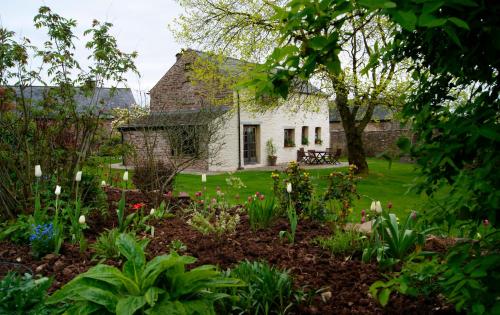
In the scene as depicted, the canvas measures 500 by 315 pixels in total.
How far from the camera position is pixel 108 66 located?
6.27 metres

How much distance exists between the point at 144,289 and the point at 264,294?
2.78 ft

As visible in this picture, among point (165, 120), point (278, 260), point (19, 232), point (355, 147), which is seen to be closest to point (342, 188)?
point (278, 260)

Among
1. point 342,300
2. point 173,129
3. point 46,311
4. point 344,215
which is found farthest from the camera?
point 173,129

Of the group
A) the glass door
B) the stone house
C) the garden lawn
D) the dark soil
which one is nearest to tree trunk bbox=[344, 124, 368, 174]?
the garden lawn

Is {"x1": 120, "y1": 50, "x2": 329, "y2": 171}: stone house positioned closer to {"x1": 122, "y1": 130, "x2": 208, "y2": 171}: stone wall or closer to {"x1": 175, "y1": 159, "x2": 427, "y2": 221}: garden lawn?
{"x1": 122, "y1": 130, "x2": 208, "y2": 171}: stone wall

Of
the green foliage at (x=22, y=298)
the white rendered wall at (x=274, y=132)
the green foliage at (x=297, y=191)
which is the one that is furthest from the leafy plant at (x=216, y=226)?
the white rendered wall at (x=274, y=132)

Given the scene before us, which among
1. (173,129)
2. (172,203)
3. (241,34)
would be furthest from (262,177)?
(172,203)

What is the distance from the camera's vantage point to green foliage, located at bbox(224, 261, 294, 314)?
9.11 ft

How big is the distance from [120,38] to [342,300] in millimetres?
5342

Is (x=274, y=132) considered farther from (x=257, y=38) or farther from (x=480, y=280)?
(x=480, y=280)

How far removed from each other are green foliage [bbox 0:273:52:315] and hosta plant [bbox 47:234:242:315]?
0.14m

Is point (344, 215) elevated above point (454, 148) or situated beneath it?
situated beneath

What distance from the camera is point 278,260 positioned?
3838mm

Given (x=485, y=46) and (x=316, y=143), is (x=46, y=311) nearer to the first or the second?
(x=485, y=46)
